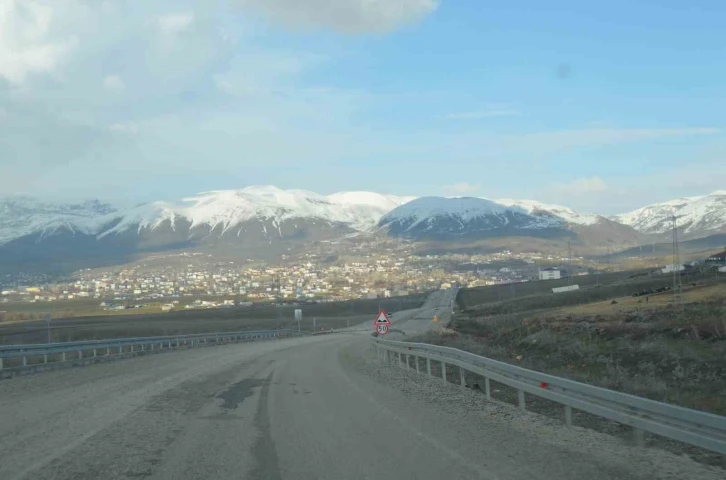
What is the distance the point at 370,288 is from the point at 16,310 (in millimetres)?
102768

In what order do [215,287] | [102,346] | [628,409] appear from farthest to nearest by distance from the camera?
1. [215,287]
2. [102,346]
3. [628,409]

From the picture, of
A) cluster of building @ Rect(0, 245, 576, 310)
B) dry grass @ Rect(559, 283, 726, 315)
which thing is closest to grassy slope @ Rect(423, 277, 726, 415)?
dry grass @ Rect(559, 283, 726, 315)

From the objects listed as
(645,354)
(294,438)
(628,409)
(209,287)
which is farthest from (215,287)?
(628,409)

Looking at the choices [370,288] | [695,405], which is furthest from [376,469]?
[370,288]

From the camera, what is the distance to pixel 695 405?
12578mm

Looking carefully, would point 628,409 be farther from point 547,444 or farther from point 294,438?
point 294,438

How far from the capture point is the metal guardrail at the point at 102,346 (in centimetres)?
2475

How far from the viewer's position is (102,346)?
3203cm

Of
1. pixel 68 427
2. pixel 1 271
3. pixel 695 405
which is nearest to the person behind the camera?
pixel 68 427

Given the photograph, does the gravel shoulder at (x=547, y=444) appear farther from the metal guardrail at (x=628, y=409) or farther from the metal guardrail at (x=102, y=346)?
the metal guardrail at (x=102, y=346)

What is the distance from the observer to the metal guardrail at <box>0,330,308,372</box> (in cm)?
2475

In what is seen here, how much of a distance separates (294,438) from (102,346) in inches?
963

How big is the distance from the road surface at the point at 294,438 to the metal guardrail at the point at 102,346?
784 cm

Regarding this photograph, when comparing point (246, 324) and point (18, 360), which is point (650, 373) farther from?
point (246, 324)
